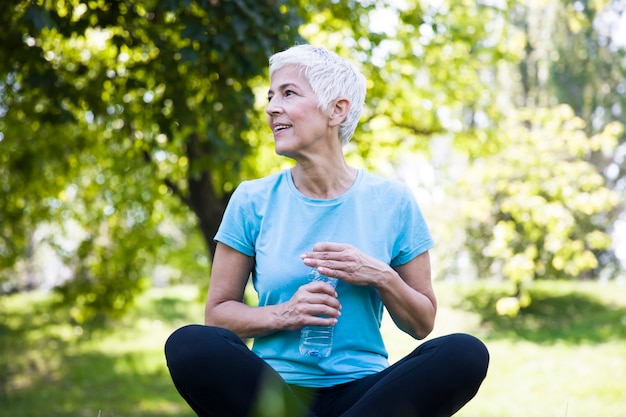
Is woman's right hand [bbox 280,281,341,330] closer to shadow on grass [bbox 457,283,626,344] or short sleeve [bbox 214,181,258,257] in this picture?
short sleeve [bbox 214,181,258,257]

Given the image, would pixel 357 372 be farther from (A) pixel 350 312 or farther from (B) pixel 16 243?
(B) pixel 16 243

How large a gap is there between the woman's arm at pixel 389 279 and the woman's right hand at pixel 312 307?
6 cm

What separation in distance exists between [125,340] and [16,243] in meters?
5.37

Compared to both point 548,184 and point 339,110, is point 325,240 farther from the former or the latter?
point 548,184

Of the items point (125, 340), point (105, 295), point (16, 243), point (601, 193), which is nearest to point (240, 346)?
point (105, 295)

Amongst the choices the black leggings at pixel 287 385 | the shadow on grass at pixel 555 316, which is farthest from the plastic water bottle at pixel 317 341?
the shadow on grass at pixel 555 316

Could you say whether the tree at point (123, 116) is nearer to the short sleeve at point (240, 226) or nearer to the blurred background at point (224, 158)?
the blurred background at point (224, 158)

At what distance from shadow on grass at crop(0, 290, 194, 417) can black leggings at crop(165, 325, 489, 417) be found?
6.53m

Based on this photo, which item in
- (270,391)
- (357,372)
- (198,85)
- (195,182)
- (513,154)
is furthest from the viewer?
(513,154)

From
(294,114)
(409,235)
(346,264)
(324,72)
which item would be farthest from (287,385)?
(324,72)

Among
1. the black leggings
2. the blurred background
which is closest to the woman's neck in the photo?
the black leggings

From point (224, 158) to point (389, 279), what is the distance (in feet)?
12.7

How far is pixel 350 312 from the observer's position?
253 centimetres

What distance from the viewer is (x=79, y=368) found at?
13.1 metres
